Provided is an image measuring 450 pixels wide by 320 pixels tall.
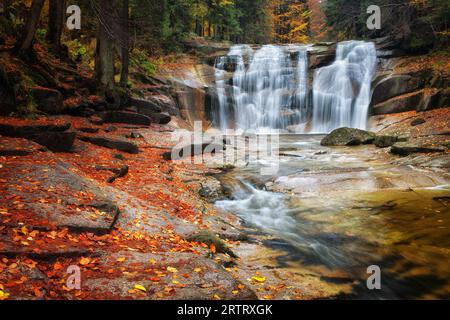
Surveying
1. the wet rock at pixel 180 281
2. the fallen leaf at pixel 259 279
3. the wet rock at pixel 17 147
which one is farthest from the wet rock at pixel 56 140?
A: the fallen leaf at pixel 259 279

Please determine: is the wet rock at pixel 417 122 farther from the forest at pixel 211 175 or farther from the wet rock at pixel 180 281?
the wet rock at pixel 180 281

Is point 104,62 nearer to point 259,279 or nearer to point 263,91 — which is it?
point 259,279

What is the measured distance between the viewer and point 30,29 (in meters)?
10.2

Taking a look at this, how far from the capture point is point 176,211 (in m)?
7.06

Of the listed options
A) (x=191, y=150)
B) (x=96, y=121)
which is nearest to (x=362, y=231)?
(x=191, y=150)

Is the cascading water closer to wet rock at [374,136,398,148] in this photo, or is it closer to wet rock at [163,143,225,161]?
wet rock at [163,143,225,161]

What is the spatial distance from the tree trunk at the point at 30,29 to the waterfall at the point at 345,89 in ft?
58.8

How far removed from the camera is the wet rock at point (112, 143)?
10.3 metres

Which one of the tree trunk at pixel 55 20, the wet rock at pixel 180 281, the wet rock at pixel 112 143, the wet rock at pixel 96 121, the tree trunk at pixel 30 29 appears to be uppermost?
the tree trunk at pixel 55 20

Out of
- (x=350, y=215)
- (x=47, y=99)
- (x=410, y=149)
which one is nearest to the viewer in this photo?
(x=350, y=215)

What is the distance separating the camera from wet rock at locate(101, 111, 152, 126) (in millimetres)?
14059

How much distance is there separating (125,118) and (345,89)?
15613 mm

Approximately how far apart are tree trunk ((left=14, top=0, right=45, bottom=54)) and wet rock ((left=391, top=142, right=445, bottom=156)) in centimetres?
1279

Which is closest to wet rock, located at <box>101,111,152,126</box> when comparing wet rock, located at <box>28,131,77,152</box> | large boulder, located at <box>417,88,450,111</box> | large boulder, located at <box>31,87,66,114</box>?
large boulder, located at <box>31,87,66,114</box>
